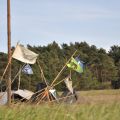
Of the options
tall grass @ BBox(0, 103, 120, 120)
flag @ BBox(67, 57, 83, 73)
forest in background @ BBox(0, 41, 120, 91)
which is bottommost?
tall grass @ BBox(0, 103, 120, 120)

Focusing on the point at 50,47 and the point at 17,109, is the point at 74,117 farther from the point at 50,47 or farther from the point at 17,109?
the point at 50,47

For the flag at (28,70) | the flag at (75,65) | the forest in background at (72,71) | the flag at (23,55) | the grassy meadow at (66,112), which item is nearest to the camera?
the grassy meadow at (66,112)

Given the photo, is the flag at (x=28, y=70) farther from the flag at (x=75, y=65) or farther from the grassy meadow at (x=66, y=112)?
the grassy meadow at (x=66, y=112)

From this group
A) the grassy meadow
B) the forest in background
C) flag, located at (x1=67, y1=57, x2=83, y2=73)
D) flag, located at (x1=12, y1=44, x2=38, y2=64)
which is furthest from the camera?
the forest in background

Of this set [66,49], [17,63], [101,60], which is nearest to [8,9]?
[17,63]

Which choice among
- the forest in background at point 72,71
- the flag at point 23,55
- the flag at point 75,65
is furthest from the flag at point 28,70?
the forest in background at point 72,71

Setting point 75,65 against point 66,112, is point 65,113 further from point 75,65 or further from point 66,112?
point 75,65

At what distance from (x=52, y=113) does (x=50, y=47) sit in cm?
10454

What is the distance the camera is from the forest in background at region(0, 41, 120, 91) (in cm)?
8206

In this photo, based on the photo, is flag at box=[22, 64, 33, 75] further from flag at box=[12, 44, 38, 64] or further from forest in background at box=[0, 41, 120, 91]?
forest in background at box=[0, 41, 120, 91]

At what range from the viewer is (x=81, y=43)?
12494 cm

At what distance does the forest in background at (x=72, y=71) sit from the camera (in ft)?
269

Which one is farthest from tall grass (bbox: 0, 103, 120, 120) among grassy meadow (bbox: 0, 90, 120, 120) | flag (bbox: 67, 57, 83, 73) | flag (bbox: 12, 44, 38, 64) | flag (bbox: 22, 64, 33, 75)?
flag (bbox: 22, 64, 33, 75)

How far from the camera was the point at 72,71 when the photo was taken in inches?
3179
